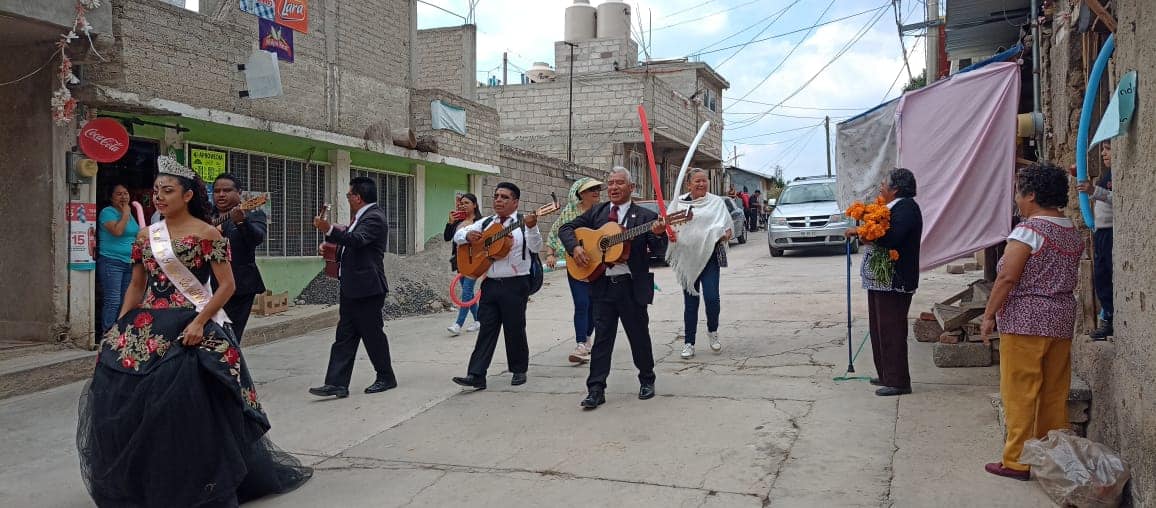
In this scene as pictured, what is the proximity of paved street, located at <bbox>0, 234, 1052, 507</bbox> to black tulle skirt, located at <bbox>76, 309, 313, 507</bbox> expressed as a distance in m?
0.13

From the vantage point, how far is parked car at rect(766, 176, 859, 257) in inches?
652

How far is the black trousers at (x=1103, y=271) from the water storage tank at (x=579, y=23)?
24570 millimetres

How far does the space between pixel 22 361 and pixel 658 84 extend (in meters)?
19.8

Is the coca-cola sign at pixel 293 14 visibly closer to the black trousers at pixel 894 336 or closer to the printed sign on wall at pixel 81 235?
the printed sign on wall at pixel 81 235

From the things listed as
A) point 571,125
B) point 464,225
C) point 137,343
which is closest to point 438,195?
point 464,225

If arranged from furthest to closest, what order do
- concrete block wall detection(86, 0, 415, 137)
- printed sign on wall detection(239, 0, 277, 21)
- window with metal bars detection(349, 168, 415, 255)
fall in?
window with metal bars detection(349, 168, 415, 255), printed sign on wall detection(239, 0, 277, 21), concrete block wall detection(86, 0, 415, 137)

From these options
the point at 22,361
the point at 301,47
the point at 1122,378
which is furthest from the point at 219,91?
the point at 1122,378

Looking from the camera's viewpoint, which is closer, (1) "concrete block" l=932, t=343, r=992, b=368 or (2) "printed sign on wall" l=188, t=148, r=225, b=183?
(1) "concrete block" l=932, t=343, r=992, b=368

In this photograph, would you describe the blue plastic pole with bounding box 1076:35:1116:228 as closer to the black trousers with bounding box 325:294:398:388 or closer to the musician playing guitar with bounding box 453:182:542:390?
the musician playing guitar with bounding box 453:182:542:390

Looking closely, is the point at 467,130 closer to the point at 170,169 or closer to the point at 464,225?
the point at 464,225

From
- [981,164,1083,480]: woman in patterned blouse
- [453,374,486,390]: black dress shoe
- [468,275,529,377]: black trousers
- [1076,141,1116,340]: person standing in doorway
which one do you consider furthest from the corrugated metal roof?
[453,374,486,390]: black dress shoe

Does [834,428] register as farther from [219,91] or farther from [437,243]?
[437,243]

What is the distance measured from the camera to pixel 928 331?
718 centimetres

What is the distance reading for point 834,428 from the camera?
15.9ft
